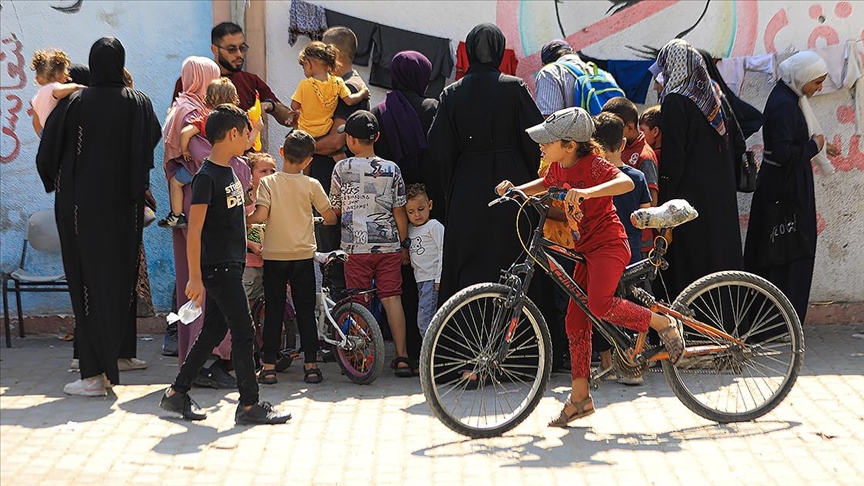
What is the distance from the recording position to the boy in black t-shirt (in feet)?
18.5

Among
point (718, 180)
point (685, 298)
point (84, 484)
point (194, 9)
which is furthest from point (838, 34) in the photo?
point (84, 484)

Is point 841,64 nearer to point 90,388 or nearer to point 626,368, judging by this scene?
point 626,368

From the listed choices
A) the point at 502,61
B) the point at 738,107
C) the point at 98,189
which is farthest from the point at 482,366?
the point at 502,61

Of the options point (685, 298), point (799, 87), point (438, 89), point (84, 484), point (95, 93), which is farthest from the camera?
point (438, 89)

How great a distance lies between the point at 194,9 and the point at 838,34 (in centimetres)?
482

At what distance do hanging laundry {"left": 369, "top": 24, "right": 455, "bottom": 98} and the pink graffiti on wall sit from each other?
2606 millimetres

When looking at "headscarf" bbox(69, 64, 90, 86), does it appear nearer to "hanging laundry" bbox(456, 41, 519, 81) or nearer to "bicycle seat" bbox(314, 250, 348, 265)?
"bicycle seat" bbox(314, 250, 348, 265)

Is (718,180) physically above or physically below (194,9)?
below

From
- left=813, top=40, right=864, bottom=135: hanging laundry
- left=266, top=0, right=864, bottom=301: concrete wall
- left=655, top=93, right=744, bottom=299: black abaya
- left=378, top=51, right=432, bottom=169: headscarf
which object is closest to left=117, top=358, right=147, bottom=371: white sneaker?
left=266, top=0, right=864, bottom=301: concrete wall

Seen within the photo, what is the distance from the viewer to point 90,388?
254 inches

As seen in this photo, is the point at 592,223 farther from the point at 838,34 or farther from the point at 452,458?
the point at 838,34

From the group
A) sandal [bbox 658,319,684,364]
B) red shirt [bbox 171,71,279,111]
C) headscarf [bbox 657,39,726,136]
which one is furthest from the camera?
red shirt [bbox 171,71,279,111]

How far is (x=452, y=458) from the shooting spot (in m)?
5.28

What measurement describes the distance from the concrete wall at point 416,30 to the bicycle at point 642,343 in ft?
8.71
